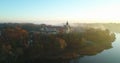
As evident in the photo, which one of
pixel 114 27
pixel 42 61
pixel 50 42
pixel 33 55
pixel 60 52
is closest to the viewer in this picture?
pixel 42 61

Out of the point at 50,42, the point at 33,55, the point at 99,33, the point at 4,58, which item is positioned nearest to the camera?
the point at 4,58

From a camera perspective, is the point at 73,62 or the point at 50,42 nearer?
the point at 73,62

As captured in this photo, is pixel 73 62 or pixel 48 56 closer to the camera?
pixel 73 62

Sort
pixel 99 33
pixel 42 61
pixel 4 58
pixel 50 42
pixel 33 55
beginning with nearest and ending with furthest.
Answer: pixel 4 58, pixel 42 61, pixel 33 55, pixel 50 42, pixel 99 33

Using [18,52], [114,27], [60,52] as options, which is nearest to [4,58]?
[18,52]

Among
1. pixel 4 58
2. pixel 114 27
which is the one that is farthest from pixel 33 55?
pixel 114 27

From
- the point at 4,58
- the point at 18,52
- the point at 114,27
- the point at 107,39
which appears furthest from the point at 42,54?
the point at 114,27

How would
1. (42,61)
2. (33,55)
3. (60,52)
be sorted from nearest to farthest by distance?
A: (42,61) < (33,55) < (60,52)

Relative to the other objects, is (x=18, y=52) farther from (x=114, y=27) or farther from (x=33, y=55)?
(x=114, y=27)

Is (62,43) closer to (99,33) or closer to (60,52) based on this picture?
(60,52)
